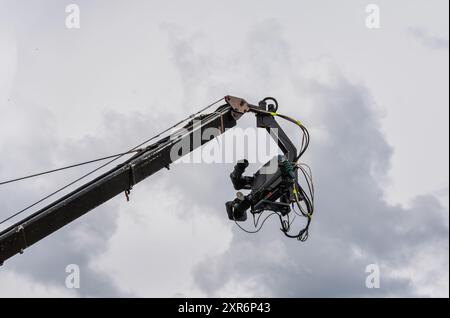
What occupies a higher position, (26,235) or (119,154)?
(119,154)

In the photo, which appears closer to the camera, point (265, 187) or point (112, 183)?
point (112, 183)

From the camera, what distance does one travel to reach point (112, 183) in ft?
48.8

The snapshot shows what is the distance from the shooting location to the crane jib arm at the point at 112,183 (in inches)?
562

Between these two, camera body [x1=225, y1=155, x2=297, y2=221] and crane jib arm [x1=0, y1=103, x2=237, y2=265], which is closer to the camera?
crane jib arm [x1=0, y1=103, x2=237, y2=265]

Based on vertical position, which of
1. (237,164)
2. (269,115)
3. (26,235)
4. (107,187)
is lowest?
(26,235)

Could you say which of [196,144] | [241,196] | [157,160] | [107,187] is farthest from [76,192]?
[241,196]

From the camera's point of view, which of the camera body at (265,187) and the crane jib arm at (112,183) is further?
the camera body at (265,187)

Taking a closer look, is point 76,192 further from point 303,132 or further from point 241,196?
point 303,132

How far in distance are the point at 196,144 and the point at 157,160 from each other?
1.04 m

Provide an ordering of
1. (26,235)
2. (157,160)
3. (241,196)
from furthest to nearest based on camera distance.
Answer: (241,196)
(157,160)
(26,235)

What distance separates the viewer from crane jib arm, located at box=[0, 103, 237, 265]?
14277mm

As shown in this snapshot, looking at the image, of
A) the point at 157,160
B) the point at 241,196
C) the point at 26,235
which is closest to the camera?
the point at 26,235

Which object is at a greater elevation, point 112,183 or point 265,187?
point 265,187

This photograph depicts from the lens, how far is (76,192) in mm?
14680
